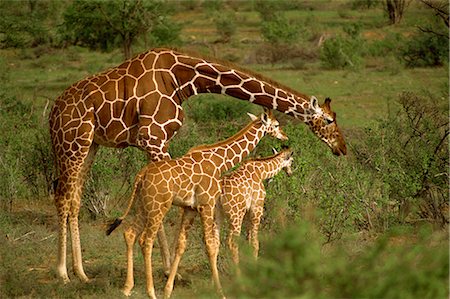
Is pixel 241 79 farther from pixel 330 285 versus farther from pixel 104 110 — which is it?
pixel 330 285

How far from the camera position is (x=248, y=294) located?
508 cm

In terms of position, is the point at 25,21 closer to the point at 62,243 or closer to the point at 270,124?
the point at 62,243

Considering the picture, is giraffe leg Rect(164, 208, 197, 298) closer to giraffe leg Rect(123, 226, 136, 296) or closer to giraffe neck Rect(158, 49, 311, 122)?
giraffe leg Rect(123, 226, 136, 296)

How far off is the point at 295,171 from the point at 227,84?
1406 millimetres

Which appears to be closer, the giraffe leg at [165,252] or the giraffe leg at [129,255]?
the giraffe leg at [129,255]

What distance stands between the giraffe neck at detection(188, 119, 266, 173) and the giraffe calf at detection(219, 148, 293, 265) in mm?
122

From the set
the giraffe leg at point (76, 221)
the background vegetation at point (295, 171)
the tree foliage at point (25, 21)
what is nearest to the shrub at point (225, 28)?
the background vegetation at point (295, 171)

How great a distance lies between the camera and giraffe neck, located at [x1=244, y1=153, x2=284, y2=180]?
8.25 m

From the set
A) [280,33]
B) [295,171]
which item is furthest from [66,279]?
[280,33]

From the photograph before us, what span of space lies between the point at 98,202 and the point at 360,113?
9.77 m

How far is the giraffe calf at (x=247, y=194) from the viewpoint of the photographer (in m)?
7.82

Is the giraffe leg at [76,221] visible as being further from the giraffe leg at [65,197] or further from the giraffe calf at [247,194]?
the giraffe calf at [247,194]

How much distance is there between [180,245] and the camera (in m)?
7.63

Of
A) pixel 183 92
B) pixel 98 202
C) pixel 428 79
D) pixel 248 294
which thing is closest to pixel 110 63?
pixel 428 79
